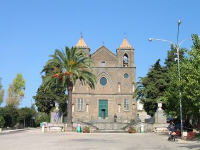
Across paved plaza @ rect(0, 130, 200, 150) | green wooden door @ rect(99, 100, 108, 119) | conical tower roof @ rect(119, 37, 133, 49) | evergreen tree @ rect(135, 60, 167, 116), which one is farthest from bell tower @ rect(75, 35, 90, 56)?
paved plaza @ rect(0, 130, 200, 150)

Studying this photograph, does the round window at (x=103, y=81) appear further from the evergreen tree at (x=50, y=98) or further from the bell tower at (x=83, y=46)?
the evergreen tree at (x=50, y=98)

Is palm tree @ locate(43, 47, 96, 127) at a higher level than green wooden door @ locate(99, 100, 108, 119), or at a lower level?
higher

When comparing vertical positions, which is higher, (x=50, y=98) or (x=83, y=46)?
(x=83, y=46)

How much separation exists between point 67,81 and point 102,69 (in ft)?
63.7

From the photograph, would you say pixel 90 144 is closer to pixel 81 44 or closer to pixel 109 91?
pixel 109 91

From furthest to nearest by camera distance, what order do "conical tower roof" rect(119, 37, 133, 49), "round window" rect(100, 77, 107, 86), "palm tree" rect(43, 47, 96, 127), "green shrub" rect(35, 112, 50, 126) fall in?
"green shrub" rect(35, 112, 50, 126), "conical tower roof" rect(119, 37, 133, 49), "round window" rect(100, 77, 107, 86), "palm tree" rect(43, 47, 96, 127)

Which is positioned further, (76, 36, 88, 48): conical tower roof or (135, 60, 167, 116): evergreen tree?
(76, 36, 88, 48): conical tower roof

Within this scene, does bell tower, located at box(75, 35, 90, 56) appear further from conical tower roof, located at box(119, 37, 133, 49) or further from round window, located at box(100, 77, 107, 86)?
conical tower roof, located at box(119, 37, 133, 49)

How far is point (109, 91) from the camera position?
55.3 m

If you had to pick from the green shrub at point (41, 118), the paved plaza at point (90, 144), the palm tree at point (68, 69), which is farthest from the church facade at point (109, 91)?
the paved plaza at point (90, 144)

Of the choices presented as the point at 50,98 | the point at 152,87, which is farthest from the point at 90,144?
the point at 50,98

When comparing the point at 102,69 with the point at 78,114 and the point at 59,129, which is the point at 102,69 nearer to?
the point at 78,114

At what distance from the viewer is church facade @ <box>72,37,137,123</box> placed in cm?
5359

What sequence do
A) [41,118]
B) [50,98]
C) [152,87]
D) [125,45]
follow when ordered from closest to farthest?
[152,87] → [50,98] → [125,45] → [41,118]
